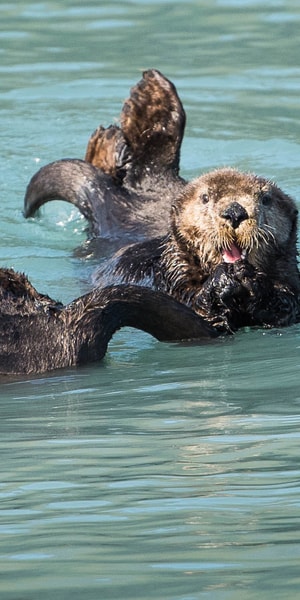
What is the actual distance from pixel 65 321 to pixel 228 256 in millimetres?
1626

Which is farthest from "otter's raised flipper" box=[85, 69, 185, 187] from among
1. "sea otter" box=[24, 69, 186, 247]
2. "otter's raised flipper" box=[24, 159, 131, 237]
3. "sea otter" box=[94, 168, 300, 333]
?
"sea otter" box=[94, 168, 300, 333]

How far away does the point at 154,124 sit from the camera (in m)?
7.73

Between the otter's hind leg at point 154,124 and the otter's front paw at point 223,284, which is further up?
the otter's hind leg at point 154,124

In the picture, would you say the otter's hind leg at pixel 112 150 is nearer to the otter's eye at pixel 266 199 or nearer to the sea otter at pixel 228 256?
the sea otter at pixel 228 256

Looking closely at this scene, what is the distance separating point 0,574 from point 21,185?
6.94m

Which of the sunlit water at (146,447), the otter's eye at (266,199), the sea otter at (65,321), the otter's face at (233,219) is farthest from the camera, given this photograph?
the otter's eye at (266,199)

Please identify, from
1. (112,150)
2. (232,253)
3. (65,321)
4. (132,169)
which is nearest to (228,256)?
(232,253)

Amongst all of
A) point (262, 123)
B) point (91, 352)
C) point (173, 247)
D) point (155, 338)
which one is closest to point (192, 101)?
point (262, 123)

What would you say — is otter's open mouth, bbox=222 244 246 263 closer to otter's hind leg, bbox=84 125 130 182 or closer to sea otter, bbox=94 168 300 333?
sea otter, bbox=94 168 300 333

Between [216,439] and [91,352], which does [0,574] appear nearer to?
[216,439]

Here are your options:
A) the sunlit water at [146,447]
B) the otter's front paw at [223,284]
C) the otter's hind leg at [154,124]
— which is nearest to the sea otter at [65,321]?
the sunlit water at [146,447]

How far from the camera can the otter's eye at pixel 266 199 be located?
598cm

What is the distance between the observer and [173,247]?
6.30 meters

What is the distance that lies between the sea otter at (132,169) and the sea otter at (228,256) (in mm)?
1213
